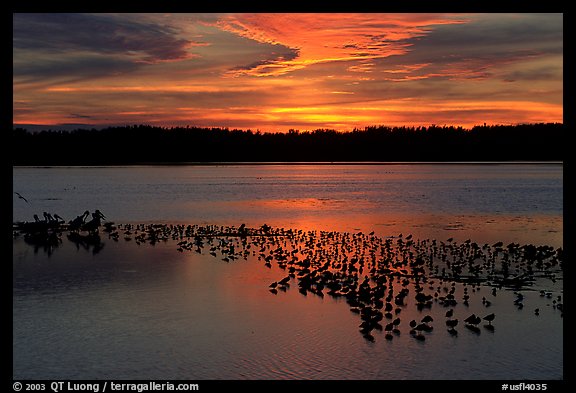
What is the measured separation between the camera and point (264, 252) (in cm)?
2512

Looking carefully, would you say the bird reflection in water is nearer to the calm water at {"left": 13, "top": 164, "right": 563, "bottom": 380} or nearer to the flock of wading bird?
the flock of wading bird

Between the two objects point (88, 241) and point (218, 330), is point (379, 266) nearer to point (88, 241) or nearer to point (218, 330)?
point (218, 330)

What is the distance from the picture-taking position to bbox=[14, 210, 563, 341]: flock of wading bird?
613 inches

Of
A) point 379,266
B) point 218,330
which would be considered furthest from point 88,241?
point 218,330

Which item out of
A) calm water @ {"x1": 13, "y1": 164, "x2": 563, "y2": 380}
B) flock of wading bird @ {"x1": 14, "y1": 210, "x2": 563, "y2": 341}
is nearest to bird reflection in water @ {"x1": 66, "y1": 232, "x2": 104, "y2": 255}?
flock of wading bird @ {"x1": 14, "y1": 210, "x2": 563, "y2": 341}

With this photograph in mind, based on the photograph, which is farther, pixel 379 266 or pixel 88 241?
pixel 88 241

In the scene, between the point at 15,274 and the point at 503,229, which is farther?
the point at 503,229

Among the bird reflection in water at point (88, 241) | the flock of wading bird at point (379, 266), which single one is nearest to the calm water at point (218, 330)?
the flock of wading bird at point (379, 266)

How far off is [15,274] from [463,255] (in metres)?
15.4

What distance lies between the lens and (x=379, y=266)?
20625 mm

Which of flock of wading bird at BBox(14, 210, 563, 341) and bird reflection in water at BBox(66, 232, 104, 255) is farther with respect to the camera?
bird reflection in water at BBox(66, 232, 104, 255)
